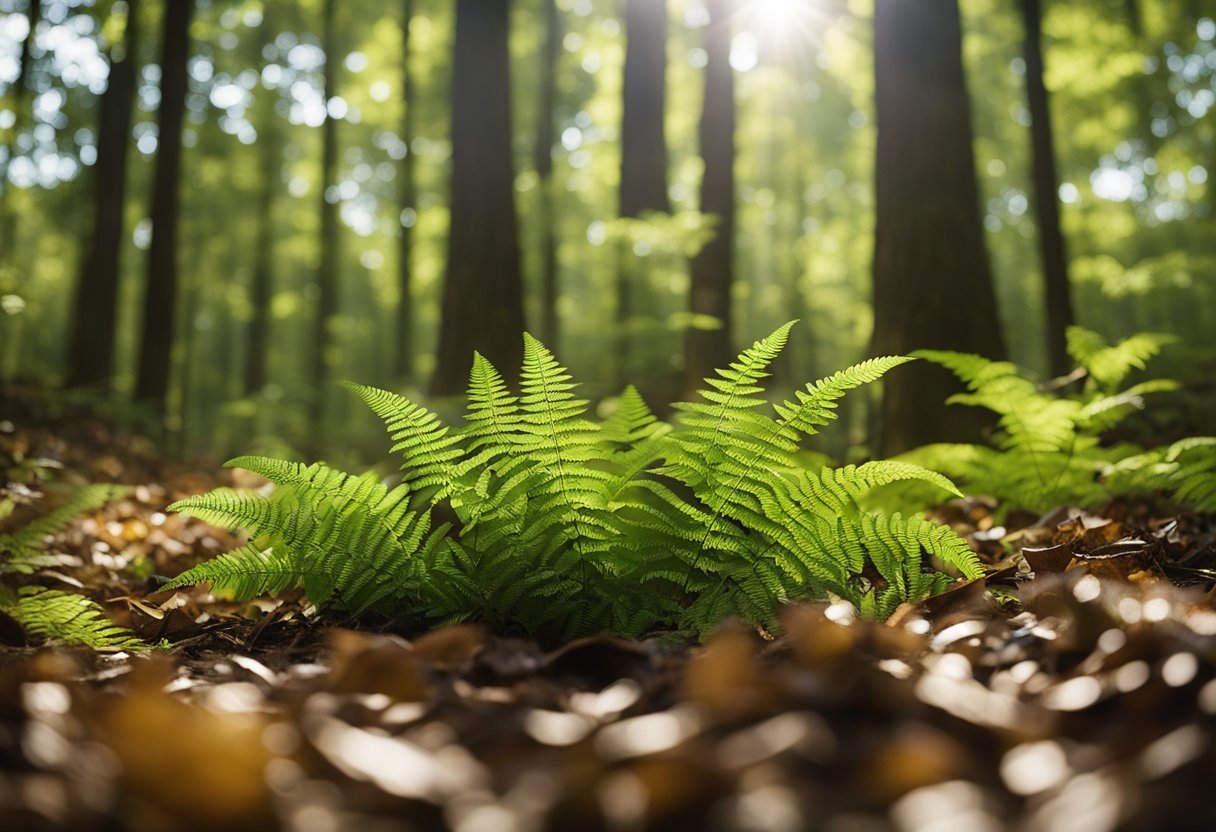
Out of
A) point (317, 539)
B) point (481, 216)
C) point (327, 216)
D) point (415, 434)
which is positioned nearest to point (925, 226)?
point (481, 216)

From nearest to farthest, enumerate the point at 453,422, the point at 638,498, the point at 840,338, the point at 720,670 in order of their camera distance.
→ the point at 720,670
the point at 638,498
the point at 453,422
the point at 840,338

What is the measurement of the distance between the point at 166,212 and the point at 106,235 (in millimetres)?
1187

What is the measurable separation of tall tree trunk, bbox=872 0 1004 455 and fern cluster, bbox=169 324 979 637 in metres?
2.29

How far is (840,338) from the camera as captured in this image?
24297mm

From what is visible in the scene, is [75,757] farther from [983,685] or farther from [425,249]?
[425,249]

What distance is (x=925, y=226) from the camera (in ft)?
14.9

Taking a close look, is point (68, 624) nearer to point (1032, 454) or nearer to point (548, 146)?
point (1032, 454)

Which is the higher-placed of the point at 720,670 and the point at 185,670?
the point at 720,670

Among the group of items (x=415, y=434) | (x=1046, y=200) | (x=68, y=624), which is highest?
(x=1046, y=200)

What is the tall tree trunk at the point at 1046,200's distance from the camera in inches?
360

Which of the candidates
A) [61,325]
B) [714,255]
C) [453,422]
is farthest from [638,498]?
[61,325]

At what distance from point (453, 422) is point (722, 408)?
304 cm

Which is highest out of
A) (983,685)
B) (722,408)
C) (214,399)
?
(722,408)

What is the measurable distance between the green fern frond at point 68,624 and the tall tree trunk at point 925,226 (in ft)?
11.7
